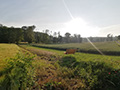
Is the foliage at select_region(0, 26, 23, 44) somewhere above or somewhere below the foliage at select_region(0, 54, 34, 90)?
above

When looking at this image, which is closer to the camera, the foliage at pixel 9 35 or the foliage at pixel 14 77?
the foliage at pixel 14 77

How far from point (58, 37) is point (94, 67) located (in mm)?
108388

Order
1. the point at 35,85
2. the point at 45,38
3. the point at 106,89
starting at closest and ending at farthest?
1. the point at 35,85
2. the point at 106,89
3. the point at 45,38

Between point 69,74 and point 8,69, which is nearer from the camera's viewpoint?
point 8,69

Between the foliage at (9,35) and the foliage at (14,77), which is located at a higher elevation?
the foliage at (9,35)

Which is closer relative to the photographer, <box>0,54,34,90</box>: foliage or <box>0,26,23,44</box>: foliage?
<box>0,54,34,90</box>: foliage

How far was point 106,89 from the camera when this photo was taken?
605 centimetres

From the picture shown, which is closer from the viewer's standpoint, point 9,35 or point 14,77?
point 14,77

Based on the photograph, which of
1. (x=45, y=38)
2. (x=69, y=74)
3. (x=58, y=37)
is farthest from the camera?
(x=58, y=37)

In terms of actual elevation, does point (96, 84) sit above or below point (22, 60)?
below

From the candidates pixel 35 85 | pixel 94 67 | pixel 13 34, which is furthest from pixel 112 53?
pixel 13 34

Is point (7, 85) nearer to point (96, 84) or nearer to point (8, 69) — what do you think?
point (8, 69)

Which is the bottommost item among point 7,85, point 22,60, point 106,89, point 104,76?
point 106,89

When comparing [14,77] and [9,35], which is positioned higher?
[9,35]
